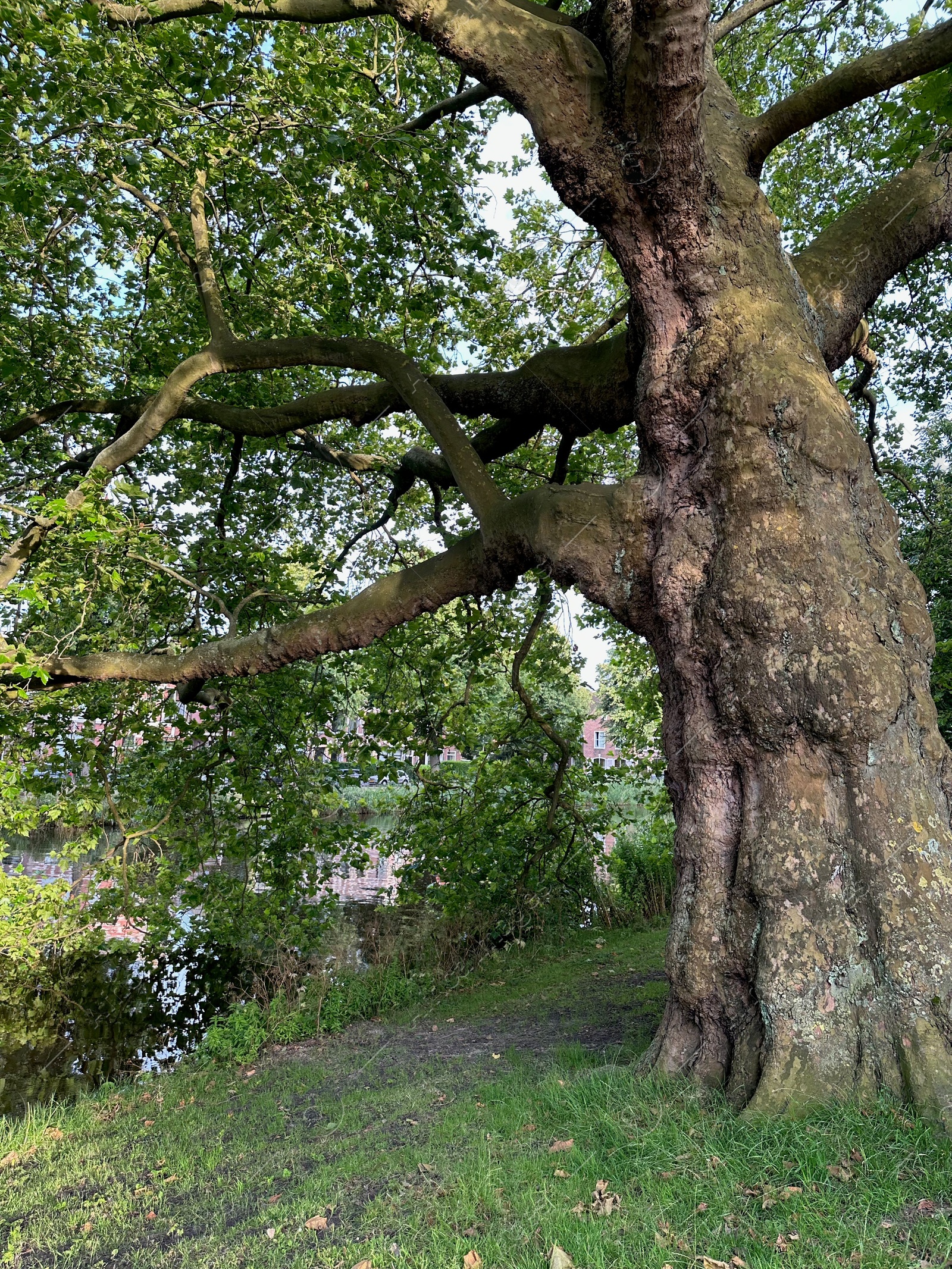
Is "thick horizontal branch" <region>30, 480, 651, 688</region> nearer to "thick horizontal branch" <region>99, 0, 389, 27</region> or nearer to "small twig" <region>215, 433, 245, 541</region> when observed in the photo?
"small twig" <region>215, 433, 245, 541</region>

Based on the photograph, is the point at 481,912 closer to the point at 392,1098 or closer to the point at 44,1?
the point at 392,1098

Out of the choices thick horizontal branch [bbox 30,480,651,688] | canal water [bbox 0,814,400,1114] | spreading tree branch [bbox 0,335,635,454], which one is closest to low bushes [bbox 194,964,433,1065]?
canal water [bbox 0,814,400,1114]

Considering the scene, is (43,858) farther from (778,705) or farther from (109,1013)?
(778,705)

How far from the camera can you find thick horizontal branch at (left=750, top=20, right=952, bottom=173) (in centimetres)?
459

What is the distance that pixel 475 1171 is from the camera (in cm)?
354

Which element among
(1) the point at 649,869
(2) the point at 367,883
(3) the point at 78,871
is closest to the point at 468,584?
(1) the point at 649,869

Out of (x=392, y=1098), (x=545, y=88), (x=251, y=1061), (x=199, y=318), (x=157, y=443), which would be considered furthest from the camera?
(x=157, y=443)

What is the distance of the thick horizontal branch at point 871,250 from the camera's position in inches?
203

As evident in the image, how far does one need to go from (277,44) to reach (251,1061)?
29.8 ft

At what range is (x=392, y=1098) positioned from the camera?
500 centimetres

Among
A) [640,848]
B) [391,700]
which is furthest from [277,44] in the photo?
[640,848]

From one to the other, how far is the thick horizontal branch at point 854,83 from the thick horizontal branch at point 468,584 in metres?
2.51

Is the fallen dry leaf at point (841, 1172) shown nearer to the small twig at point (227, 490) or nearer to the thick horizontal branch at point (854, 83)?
the thick horizontal branch at point (854, 83)

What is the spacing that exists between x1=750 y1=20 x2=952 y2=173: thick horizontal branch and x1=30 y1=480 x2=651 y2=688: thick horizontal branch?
2508 millimetres
